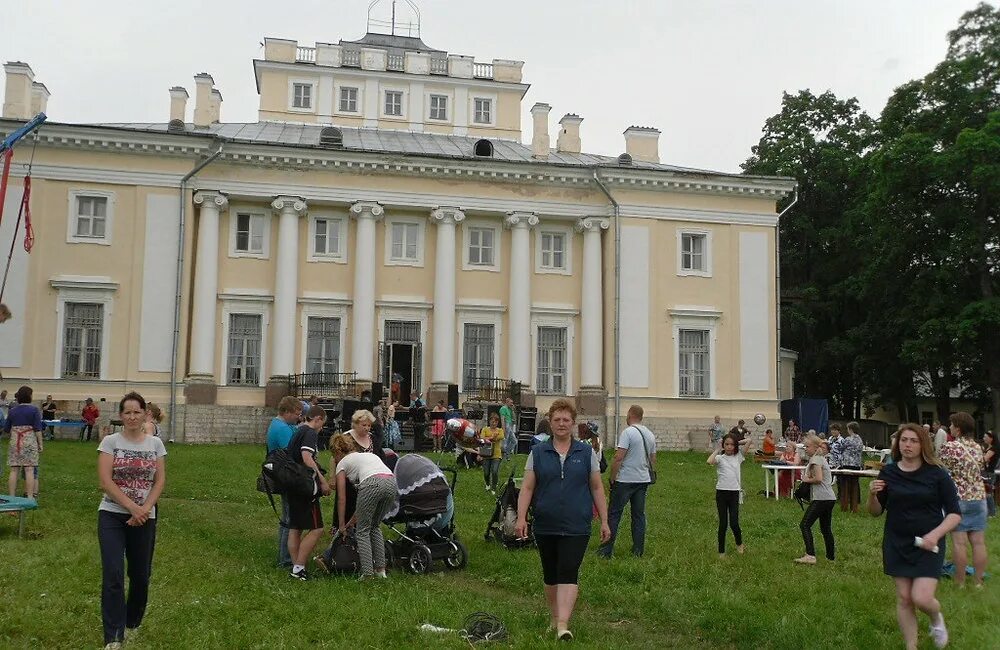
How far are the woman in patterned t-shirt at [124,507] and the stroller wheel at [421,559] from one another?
366cm

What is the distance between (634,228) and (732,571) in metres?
23.7

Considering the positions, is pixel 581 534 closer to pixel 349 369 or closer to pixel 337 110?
pixel 349 369

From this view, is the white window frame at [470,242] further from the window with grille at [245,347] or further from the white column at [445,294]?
the window with grille at [245,347]

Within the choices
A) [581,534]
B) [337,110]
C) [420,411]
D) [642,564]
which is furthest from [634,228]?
[581,534]

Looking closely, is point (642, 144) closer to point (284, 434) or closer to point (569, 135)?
point (569, 135)

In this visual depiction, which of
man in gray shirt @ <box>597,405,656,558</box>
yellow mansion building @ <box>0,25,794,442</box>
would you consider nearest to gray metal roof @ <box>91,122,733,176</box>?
yellow mansion building @ <box>0,25,794,442</box>

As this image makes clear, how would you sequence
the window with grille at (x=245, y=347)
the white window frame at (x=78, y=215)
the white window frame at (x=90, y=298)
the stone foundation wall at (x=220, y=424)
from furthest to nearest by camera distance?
the window with grille at (x=245, y=347) → the white window frame at (x=78, y=215) → the white window frame at (x=90, y=298) → the stone foundation wall at (x=220, y=424)

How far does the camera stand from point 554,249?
112ft

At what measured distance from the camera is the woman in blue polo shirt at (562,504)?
7.59 m

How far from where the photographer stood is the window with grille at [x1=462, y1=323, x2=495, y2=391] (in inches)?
1305

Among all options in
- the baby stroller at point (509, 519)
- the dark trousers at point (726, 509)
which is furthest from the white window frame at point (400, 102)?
the dark trousers at point (726, 509)

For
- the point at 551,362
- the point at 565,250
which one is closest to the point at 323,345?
the point at 551,362

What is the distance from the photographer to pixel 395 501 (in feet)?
32.8

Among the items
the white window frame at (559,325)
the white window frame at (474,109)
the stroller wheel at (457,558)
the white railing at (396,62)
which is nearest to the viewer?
the stroller wheel at (457,558)
